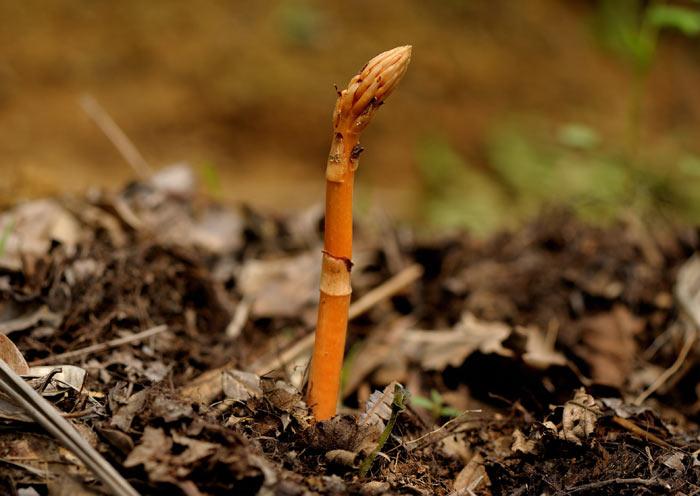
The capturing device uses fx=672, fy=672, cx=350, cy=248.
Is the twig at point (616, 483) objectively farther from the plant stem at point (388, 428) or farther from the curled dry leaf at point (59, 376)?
the curled dry leaf at point (59, 376)

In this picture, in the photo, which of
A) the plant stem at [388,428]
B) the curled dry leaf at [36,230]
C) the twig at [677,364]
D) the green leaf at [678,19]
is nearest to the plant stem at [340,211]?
the plant stem at [388,428]

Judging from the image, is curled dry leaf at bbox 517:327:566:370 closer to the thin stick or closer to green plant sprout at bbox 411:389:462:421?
green plant sprout at bbox 411:389:462:421

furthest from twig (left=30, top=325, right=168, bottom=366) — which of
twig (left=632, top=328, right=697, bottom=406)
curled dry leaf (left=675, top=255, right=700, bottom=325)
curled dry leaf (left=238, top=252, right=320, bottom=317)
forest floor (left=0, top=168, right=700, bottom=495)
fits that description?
curled dry leaf (left=675, top=255, right=700, bottom=325)

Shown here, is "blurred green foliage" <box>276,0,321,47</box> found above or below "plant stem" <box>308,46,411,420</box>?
above

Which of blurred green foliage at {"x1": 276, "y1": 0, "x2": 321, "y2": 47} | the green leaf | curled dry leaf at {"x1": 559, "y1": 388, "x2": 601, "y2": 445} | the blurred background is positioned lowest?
curled dry leaf at {"x1": 559, "y1": 388, "x2": 601, "y2": 445}

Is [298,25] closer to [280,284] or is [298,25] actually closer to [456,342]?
[280,284]

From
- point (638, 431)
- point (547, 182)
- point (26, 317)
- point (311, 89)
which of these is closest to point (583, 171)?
point (547, 182)

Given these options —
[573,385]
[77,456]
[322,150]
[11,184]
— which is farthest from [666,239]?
[322,150]
